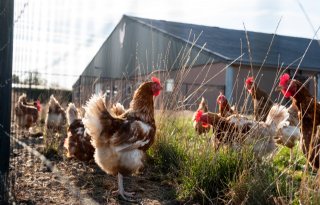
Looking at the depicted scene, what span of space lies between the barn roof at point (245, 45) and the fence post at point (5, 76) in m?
14.5

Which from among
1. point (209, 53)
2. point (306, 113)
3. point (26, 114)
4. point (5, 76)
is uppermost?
point (209, 53)

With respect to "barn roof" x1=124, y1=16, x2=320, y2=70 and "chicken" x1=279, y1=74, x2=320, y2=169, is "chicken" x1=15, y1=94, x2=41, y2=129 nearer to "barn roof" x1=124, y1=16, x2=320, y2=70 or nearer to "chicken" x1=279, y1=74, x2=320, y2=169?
"chicken" x1=279, y1=74, x2=320, y2=169

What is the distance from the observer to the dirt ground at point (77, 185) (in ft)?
11.4

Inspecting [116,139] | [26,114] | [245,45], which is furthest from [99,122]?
[245,45]

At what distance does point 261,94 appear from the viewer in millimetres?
6223

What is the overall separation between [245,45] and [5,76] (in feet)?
65.4

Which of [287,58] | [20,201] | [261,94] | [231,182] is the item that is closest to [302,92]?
[231,182]

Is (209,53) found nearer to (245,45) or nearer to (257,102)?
(245,45)

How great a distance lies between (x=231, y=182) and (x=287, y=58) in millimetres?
18443

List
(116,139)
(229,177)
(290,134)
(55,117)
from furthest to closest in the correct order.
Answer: (55,117) → (290,134) → (116,139) → (229,177)

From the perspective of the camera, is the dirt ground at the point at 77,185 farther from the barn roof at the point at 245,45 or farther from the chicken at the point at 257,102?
the barn roof at the point at 245,45

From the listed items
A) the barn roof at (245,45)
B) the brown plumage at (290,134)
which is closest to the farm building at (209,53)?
the barn roof at (245,45)

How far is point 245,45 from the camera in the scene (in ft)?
71.1

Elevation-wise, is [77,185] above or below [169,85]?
below
